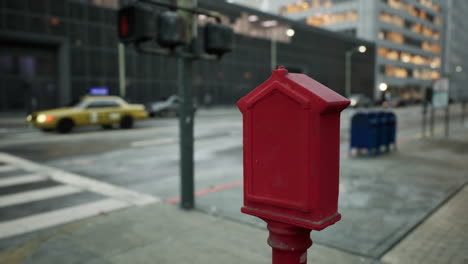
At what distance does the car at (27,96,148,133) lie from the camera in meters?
17.6

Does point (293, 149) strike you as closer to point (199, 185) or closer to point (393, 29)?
point (199, 185)

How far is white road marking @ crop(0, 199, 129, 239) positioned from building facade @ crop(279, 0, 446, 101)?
2548 inches

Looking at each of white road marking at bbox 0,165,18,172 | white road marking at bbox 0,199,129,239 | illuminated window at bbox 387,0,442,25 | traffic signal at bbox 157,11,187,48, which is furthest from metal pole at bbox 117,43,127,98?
illuminated window at bbox 387,0,442,25

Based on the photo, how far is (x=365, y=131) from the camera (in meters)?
11.0

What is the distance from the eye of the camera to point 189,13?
18.6 feet

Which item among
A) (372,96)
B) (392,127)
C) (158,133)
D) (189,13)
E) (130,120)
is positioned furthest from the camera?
(372,96)

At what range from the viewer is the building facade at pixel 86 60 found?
29.4 meters

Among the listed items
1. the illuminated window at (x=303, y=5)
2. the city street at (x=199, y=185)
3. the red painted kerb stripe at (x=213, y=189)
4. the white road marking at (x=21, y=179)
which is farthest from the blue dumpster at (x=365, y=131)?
the illuminated window at (x=303, y=5)

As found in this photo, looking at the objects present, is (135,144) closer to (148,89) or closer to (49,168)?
(49,168)

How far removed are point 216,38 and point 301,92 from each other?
404 centimetres

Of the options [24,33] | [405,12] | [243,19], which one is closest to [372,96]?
[405,12]

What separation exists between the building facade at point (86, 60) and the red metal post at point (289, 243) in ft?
99.4

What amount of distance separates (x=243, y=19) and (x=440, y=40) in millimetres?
68598

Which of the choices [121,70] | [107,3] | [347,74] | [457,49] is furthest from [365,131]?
[457,49]
